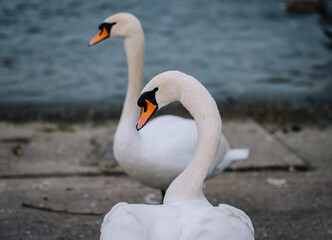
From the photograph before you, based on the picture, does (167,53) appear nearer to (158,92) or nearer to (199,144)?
(158,92)

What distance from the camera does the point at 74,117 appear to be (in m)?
7.15

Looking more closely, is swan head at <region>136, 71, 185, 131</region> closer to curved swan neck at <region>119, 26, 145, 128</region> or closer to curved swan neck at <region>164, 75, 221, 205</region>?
curved swan neck at <region>164, 75, 221, 205</region>

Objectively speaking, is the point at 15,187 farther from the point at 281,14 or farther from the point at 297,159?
the point at 281,14

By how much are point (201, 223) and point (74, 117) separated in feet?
15.9

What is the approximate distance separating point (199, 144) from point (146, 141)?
1.08 m

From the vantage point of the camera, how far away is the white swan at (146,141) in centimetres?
402

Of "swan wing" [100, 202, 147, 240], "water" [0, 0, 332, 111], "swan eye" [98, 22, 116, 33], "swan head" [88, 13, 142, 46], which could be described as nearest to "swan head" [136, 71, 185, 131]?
"swan wing" [100, 202, 147, 240]

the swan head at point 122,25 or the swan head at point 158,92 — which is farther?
the swan head at point 122,25

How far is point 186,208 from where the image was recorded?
2.76m

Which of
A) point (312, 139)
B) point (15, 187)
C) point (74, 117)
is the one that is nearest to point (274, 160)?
point (312, 139)

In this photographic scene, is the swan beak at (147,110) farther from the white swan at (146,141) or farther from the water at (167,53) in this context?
the water at (167,53)

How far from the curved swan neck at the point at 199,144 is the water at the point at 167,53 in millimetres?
5003

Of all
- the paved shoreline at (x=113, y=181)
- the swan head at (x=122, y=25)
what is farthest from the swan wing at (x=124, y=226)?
the swan head at (x=122, y=25)

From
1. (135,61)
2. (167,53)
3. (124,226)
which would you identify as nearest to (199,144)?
(124,226)
